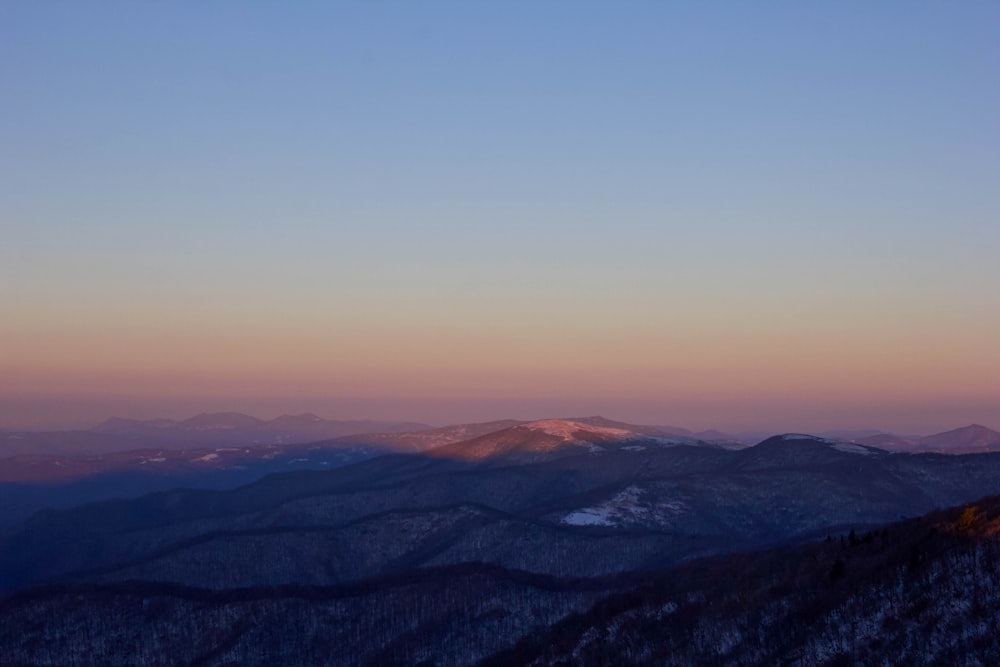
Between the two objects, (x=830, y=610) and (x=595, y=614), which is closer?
(x=830, y=610)

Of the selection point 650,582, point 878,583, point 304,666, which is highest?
point 878,583

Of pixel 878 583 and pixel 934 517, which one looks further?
pixel 934 517

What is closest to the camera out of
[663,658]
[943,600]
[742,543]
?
[943,600]

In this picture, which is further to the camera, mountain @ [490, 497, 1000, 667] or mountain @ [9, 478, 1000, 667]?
mountain @ [9, 478, 1000, 667]

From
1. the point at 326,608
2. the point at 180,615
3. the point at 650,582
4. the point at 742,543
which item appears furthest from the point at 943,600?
the point at 742,543

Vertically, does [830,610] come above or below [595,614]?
above

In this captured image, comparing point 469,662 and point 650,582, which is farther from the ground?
point 650,582

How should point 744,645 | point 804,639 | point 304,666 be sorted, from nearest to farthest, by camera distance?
point 804,639
point 744,645
point 304,666

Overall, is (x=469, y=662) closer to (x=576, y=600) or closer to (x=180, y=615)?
(x=576, y=600)

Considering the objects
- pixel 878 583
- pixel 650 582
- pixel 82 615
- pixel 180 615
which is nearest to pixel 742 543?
pixel 650 582

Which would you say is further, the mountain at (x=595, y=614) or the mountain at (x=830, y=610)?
the mountain at (x=595, y=614)
